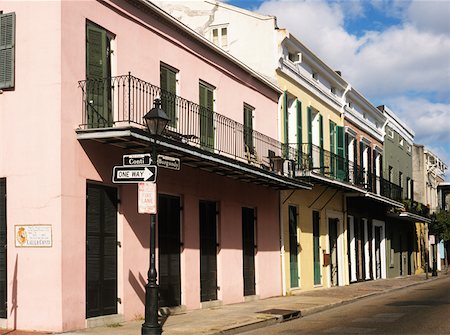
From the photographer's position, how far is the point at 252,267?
1969 centimetres

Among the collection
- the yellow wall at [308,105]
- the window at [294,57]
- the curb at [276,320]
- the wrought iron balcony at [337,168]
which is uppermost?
the window at [294,57]

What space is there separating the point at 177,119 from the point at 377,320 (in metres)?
6.33

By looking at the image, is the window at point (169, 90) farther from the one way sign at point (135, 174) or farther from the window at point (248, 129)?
the one way sign at point (135, 174)

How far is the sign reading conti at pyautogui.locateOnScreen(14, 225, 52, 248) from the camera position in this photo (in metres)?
11.7

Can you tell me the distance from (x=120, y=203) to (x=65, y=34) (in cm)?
349

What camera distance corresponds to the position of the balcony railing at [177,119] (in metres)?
12.6

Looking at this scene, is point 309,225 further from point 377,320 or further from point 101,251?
point 101,251

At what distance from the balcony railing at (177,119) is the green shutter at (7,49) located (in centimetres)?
136

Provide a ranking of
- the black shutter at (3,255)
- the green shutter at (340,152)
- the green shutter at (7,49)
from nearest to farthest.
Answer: the black shutter at (3,255) → the green shutter at (7,49) → the green shutter at (340,152)

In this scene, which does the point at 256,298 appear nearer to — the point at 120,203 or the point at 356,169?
the point at 120,203

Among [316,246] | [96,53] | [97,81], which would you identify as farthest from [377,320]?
[316,246]

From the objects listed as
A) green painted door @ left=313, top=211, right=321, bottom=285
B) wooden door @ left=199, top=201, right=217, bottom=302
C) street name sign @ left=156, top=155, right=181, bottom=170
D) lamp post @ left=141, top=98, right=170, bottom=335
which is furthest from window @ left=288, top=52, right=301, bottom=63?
lamp post @ left=141, top=98, right=170, bottom=335

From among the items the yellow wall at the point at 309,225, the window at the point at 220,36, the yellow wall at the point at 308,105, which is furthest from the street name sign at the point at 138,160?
the window at the point at 220,36

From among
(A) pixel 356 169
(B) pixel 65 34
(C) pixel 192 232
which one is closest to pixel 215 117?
(C) pixel 192 232
